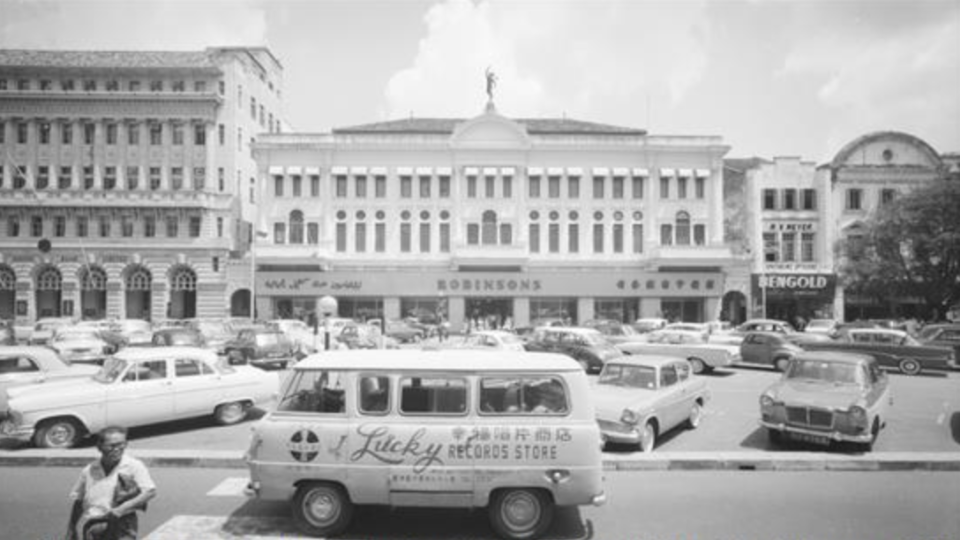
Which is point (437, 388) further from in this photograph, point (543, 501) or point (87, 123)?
point (87, 123)

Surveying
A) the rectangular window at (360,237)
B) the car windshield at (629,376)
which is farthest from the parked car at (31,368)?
the rectangular window at (360,237)

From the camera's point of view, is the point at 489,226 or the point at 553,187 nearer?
the point at 489,226

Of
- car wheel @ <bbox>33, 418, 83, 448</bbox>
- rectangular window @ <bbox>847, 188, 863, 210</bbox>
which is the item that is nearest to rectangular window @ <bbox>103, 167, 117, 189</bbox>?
car wheel @ <bbox>33, 418, 83, 448</bbox>

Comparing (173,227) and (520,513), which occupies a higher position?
(173,227)

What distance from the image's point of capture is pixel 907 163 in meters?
38.4

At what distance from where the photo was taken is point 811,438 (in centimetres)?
962

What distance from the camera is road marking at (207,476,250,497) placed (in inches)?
301

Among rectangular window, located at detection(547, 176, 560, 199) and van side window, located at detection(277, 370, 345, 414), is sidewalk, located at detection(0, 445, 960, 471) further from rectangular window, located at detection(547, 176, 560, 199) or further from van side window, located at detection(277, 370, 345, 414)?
rectangular window, located at detection(547, 176, 560, 199)

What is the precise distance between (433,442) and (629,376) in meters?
5.91

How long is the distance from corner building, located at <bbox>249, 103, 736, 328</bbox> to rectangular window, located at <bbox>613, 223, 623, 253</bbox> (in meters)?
0.10

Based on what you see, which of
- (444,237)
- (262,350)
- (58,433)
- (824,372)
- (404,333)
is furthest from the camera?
(444,237)

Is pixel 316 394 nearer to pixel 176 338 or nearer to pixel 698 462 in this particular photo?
pixel 698 462

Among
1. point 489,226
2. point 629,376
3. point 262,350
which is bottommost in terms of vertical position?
point 262,350

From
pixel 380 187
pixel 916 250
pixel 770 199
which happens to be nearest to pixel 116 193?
pixel 380 187
